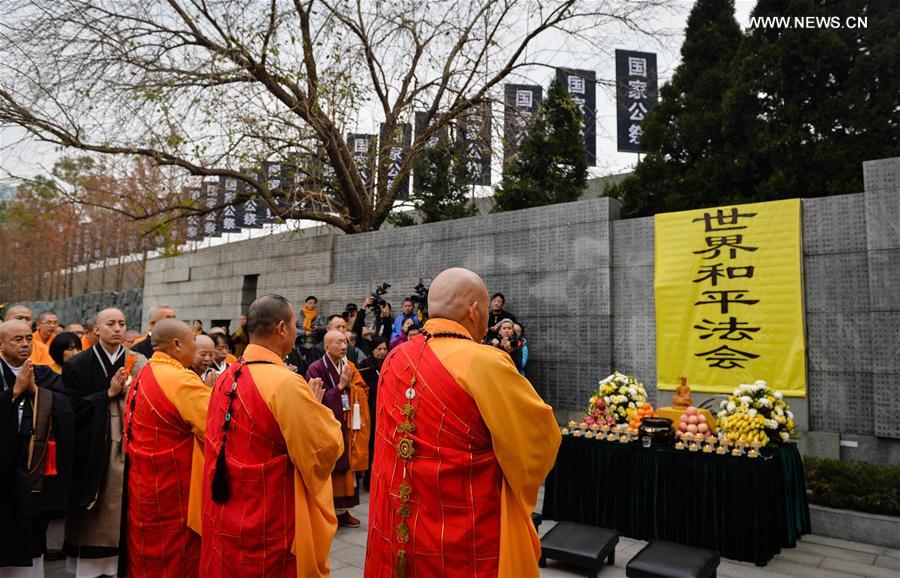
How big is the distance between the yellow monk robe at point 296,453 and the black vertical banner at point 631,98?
14.2m

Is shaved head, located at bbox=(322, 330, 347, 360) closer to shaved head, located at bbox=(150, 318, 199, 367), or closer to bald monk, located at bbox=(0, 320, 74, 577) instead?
shaved head, located at bbox=(150, 318, 199, 367)

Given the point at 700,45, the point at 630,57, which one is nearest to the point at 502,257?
the point at 700,45

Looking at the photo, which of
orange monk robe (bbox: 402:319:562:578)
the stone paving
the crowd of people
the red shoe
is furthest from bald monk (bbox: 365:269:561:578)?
the red shoe

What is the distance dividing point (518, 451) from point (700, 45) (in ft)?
40.1

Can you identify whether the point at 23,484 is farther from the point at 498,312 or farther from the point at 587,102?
the point at 587,102

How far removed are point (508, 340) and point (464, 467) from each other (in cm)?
537

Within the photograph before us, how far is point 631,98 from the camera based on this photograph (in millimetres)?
15609

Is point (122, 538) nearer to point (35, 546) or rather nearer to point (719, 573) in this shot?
point (35, 546)

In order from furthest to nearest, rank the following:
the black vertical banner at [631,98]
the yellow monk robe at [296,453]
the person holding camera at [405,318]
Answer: the black vertical banner at [631,98]
the person holding camera at [405,318]
the yellow monk robe at [296,453]

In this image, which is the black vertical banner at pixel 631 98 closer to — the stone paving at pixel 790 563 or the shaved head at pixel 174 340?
the stone paving at pixel 790 563

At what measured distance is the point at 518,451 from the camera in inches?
94.3

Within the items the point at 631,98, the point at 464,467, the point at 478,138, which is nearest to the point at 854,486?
the point at 464,467

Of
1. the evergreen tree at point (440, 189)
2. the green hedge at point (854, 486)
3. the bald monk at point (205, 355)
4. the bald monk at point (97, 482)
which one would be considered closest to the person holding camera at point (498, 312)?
the green hedge at point (854, 486)

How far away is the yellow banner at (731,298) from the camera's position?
22.6ft
